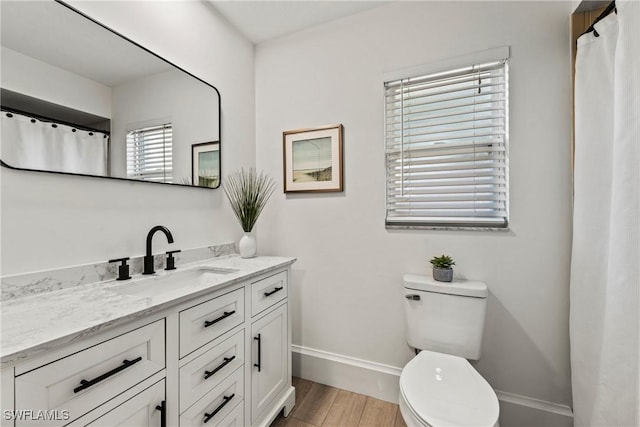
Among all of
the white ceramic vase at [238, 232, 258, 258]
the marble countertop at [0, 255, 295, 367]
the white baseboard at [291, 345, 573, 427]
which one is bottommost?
the white baseboard at [291, 345, 573, 427]

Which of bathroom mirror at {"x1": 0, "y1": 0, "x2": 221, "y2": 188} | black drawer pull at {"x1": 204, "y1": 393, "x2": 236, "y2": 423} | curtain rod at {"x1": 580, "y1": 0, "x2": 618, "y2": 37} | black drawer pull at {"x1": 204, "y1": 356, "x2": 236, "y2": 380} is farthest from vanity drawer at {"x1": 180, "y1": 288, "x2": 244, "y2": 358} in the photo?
curtain rod at {"x1": 580, "y1": 0, "x2": 618, "y2": 37}

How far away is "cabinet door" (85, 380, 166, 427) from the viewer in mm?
760

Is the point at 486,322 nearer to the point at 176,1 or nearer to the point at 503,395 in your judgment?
the point at 503,395

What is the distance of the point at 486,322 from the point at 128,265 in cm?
185

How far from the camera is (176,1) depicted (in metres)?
1.59

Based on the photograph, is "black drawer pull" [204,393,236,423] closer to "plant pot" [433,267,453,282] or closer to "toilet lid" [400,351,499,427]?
"toilet lid" [400,351,499,427]

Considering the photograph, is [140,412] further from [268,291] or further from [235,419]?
[268,291]

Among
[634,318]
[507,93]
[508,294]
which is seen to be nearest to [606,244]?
[634,318]

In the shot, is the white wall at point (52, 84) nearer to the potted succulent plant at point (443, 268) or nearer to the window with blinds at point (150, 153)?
the window with blinds at point (150, 153)

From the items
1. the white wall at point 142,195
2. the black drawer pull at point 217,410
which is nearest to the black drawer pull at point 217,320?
the black drawer pull at point 217,410

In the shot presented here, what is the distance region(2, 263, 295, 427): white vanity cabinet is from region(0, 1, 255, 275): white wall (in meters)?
0.55

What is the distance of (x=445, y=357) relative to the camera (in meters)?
1.36

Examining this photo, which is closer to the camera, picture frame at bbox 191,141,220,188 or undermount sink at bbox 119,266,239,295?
Result: undermount sink at bbox 119,266,239,295

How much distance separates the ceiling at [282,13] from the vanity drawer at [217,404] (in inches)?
83.6
